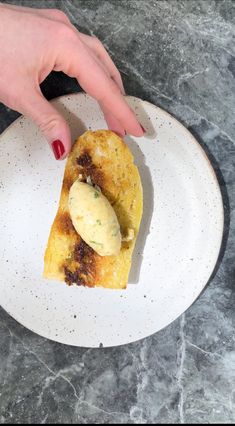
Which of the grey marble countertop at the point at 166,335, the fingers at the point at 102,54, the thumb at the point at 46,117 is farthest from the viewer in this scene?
the grey marble countertop at the point at 166,335

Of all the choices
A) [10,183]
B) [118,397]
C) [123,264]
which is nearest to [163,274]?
[123,264]

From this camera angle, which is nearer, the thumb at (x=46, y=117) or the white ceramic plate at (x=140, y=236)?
the thumb at (x=46, y=117)

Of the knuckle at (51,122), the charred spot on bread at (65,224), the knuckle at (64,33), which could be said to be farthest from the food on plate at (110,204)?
the knuckle at (64,33)

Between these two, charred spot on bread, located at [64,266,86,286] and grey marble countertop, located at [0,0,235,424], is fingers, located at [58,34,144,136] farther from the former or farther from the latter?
Result: charred spot on bread, located at [64,266,86,286]

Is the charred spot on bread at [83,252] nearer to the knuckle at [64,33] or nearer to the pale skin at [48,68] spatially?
the pale skin at [48,68]

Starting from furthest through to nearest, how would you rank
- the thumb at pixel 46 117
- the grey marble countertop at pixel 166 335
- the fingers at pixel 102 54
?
1. the grey marble countertop at pixel 166 335
2. the fingers at pixel 102 54
3. the thumb at pixel 46 117

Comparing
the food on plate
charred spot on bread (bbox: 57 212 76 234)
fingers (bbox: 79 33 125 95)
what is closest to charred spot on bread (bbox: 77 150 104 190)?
the food on plate

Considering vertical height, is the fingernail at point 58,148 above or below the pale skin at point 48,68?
below
